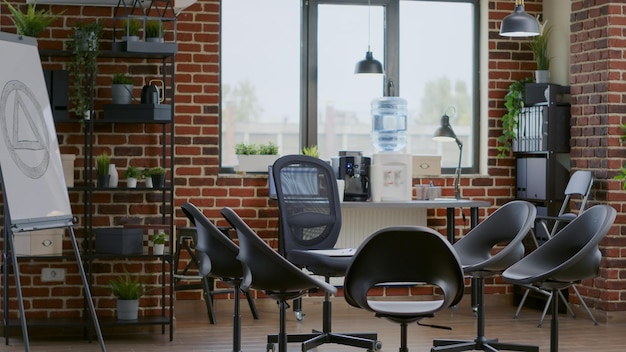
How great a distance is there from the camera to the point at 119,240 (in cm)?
658

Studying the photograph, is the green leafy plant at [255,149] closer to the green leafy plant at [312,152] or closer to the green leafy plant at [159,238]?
the green leafy plant at [312,152]

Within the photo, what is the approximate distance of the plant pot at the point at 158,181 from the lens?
6.78 meters

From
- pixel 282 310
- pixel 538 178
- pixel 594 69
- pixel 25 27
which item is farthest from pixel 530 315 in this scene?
pixel 25 27

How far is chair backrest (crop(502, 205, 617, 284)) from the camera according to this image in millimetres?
5066

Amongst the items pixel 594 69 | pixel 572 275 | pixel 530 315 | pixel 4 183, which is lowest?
pixel 530 315

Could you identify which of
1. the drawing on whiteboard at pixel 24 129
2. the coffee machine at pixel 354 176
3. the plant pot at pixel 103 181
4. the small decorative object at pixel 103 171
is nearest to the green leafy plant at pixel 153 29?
the small decorative object at pixel 103 171

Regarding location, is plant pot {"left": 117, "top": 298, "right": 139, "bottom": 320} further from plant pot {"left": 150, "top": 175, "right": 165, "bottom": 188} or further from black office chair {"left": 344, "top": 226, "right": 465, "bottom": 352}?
black office chair {"left": 344, "top": 226, "right": 465, "bottom": 352}

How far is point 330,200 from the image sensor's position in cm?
680

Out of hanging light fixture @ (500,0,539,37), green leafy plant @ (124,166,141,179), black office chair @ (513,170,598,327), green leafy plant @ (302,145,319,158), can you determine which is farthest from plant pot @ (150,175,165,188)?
black office chair @ (513,170,598,327)

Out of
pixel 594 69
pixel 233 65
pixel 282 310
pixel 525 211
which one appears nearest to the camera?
pixel 282 310

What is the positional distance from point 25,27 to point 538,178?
13.3ft

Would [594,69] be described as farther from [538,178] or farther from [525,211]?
[525,211]

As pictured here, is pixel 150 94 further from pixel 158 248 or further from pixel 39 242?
pixel 39 242

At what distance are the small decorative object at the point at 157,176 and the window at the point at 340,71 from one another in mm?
1396
